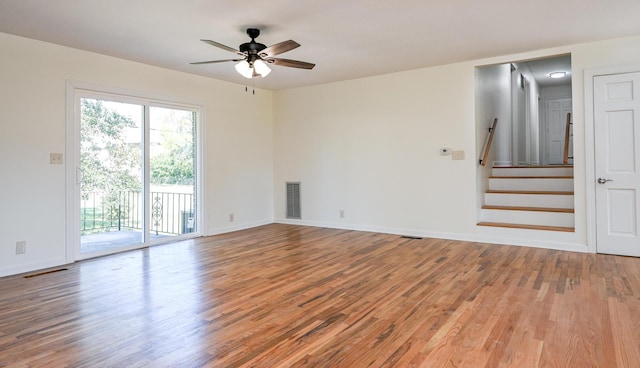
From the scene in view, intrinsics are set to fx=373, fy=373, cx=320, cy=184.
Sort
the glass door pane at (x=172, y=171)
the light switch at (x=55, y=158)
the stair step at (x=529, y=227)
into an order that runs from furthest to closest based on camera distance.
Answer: the glass door pane at (x=172, y=171) → the stair step at (x=529, y=227) → the light switch at (x=55, y=158)

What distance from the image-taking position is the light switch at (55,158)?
4.30m

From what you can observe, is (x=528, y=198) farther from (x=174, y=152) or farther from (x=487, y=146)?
(x=174, y=152)

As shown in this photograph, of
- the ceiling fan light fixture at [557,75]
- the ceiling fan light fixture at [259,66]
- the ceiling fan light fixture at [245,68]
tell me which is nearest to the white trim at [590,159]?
the ceiling fan light fixture at [259,66]

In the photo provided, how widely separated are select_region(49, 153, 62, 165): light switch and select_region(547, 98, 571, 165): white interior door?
1043 centimetres

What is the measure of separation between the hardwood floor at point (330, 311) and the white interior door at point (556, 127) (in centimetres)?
611

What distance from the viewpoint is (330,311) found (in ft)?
9.25

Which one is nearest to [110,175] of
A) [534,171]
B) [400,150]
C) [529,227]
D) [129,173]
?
[129,173]

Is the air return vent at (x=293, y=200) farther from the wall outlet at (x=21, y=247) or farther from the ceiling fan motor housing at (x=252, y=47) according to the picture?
the wall outlet at (x=21, y=247)

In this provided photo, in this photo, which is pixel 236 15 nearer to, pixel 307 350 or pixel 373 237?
pixel 307 350

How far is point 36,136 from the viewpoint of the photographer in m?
4.18

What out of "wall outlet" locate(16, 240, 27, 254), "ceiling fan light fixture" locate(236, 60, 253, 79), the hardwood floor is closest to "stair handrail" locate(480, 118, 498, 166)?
the hardwood floor

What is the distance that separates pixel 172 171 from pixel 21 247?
2.09 m

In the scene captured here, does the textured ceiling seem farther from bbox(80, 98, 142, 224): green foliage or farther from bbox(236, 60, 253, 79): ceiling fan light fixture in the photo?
bbox(80, 98, 142, 224): green foliage

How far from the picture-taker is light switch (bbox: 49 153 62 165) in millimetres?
4297
